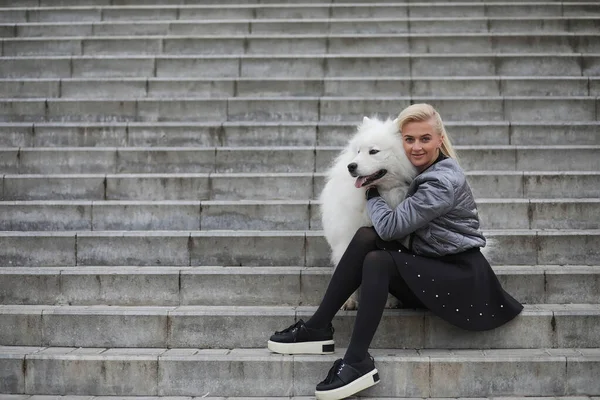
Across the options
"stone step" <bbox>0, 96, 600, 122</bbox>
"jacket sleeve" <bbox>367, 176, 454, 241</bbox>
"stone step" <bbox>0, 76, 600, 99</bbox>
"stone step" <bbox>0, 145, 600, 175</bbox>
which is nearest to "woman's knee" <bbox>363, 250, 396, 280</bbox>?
"jacket sleeve" <bbox>367, 176, 454, 241</bbox>

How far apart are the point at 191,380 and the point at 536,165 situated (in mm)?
3951

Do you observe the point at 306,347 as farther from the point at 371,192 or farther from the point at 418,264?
the point at 371,192

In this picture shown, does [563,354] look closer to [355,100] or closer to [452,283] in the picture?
[452,283]

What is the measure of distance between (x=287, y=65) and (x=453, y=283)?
4727 mm

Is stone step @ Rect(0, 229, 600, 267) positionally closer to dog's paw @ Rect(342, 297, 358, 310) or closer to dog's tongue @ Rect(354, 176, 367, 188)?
dog's paw @ Rect(342, 297, 358, 310)

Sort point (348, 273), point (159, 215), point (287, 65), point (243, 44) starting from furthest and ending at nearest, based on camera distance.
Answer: point (243, 44) → point (287, 65) → point (159, 215) → point (348, 273)

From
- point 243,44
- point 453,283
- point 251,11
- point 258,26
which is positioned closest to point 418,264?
point 453,283

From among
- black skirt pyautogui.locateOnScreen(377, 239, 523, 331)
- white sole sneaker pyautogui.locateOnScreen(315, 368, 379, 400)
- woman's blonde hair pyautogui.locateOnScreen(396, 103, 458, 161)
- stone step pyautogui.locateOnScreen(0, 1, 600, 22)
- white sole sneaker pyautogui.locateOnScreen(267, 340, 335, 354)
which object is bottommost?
white sole sneaker pyautogui.locateOnScreen(315, 368, 379, 400)

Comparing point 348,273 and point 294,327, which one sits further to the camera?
point 294,327

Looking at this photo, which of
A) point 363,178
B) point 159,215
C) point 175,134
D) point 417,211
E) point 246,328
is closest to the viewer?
point 417,211

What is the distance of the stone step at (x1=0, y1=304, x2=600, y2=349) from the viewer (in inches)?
189

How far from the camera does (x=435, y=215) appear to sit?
438 cm

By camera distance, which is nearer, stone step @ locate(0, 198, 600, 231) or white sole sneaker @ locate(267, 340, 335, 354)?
white sole sneaker @ locate(267, 340, 335, 354)

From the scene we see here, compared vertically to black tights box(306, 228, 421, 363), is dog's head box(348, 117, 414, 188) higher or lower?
higher
